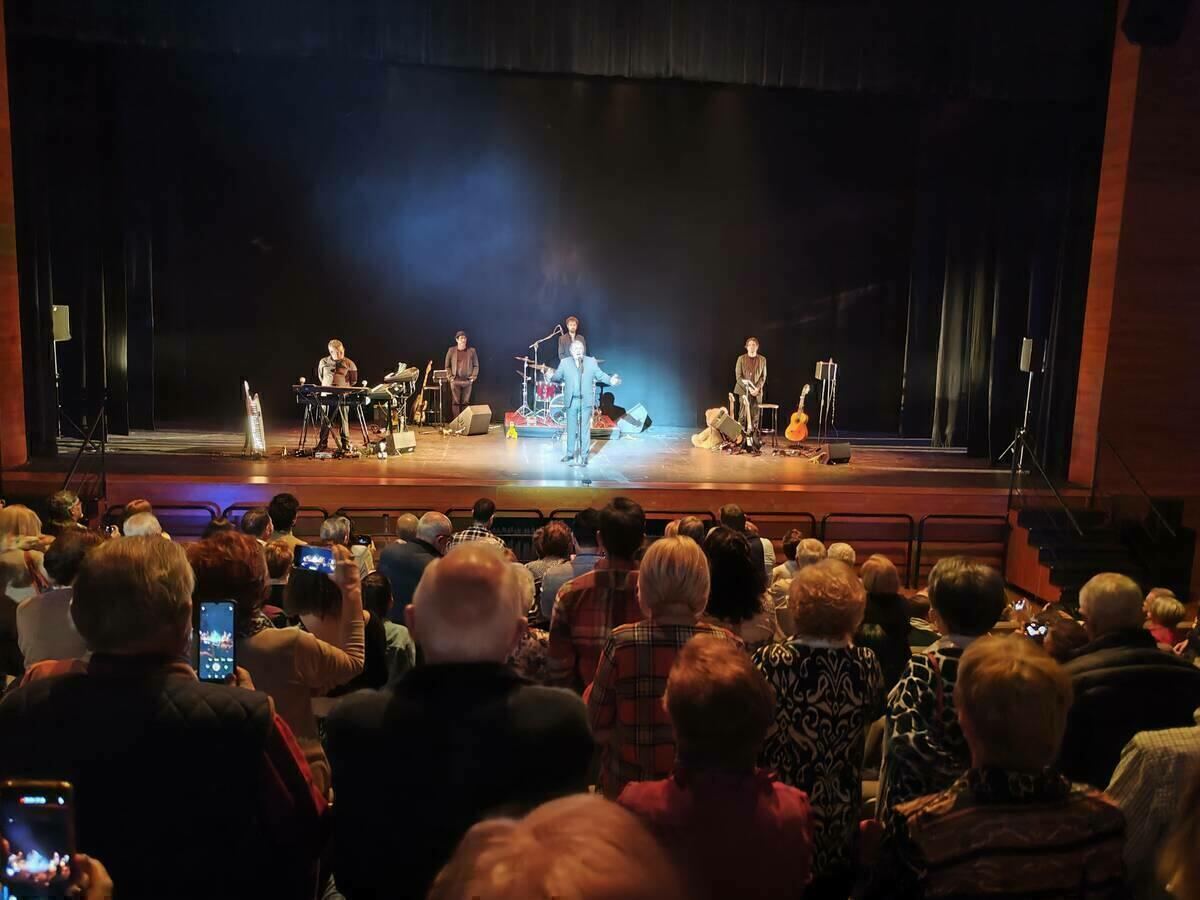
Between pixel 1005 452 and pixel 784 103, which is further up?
pixel 784 103

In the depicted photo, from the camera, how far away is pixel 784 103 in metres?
13.6

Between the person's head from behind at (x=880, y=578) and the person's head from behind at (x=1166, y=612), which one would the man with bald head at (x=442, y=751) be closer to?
the person's head from behind at (x=880, y=578)

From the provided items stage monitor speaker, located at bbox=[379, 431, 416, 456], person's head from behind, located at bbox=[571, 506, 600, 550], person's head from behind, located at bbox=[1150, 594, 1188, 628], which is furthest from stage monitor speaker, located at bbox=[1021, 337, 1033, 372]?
person's head from behind, located at bbox=[571, 506, 600, 550]

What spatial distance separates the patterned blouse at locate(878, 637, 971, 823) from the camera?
2289 mm

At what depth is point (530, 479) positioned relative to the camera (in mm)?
9562

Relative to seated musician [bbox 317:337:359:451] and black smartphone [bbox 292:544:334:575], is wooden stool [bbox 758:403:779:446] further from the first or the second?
black smartphone [bbox 292:544:334:575]

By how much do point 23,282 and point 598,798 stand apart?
33.9ft

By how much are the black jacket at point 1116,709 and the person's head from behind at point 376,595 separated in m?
2.11

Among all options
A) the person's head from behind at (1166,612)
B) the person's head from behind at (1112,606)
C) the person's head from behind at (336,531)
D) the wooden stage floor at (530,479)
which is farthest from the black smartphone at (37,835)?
the wooden stage floor at (530,479)

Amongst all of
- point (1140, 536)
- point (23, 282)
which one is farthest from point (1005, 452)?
point (23, 282)

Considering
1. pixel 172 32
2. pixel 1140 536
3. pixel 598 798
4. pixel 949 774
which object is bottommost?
pixel 1140 536

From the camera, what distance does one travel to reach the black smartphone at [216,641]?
7.04ft

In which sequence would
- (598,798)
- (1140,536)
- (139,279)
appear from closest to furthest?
(598,798) → (1140,536) → (139,279)

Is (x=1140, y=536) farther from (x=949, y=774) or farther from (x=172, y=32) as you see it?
(x=172, y=32)
